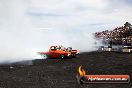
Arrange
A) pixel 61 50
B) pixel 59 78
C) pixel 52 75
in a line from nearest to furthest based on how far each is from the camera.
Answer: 1. pixel 59 78
2. pixel 52 75
3. pixel 61 50

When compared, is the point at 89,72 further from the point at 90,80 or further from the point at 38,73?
the point at 90,80

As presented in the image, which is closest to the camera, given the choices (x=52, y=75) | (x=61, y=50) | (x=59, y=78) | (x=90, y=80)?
(x=90, y=80)

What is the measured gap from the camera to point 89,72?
33312mm

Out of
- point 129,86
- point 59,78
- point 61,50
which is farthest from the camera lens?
point 61,50

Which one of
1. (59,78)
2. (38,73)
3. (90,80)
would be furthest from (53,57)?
(90,80)

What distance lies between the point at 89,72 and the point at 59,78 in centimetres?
517

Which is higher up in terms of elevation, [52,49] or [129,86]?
[52,49]

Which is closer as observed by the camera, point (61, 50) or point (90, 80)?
point (90, 80)

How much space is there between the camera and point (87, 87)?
80.0 feet

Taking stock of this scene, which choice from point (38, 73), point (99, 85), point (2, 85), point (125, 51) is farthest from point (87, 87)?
point (125, 51)

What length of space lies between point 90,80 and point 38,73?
42.5 ft

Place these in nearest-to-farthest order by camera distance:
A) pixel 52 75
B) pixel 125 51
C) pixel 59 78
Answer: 1. pixel 59 78
2. pixel 52 75
3. pixel 125 51

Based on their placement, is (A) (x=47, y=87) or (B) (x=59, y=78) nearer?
(A) (x=47, y=87)

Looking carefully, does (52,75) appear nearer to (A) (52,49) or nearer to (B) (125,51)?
(A) (52,49)
